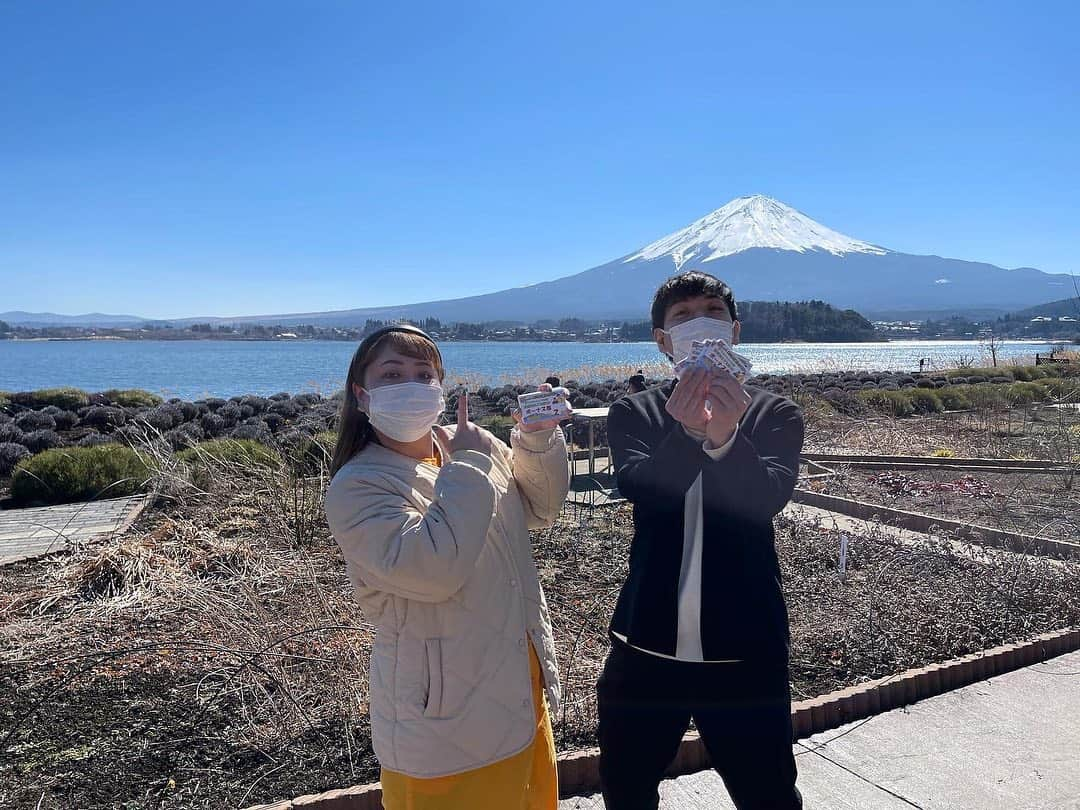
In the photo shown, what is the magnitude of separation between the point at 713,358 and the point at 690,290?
1.07ft

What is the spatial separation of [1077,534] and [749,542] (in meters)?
6.13

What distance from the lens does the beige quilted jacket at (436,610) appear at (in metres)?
1.78

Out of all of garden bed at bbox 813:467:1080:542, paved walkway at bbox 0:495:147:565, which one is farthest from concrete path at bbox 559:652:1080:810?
paved walkway at bbox 0:495:147:565

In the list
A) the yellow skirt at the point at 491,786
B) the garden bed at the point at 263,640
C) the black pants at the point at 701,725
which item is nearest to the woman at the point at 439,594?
the yellow skirt at the point at 491,786

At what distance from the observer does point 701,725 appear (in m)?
1.97

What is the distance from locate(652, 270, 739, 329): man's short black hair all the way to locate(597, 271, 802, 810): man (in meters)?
0.35

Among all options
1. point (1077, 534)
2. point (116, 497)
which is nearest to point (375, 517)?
point (1077, 534)

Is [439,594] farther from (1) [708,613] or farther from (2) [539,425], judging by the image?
(1) [708,613]

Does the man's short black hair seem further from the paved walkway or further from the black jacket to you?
the paved walkway

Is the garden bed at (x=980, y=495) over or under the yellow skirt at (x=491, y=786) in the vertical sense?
under

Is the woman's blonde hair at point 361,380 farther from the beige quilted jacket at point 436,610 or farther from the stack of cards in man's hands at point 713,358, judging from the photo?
the stack of cards in man's hands at point 713,358

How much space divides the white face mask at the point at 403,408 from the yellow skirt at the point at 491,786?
2.32ft

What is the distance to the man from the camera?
6.28 feet

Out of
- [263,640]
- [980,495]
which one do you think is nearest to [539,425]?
[263,640]
